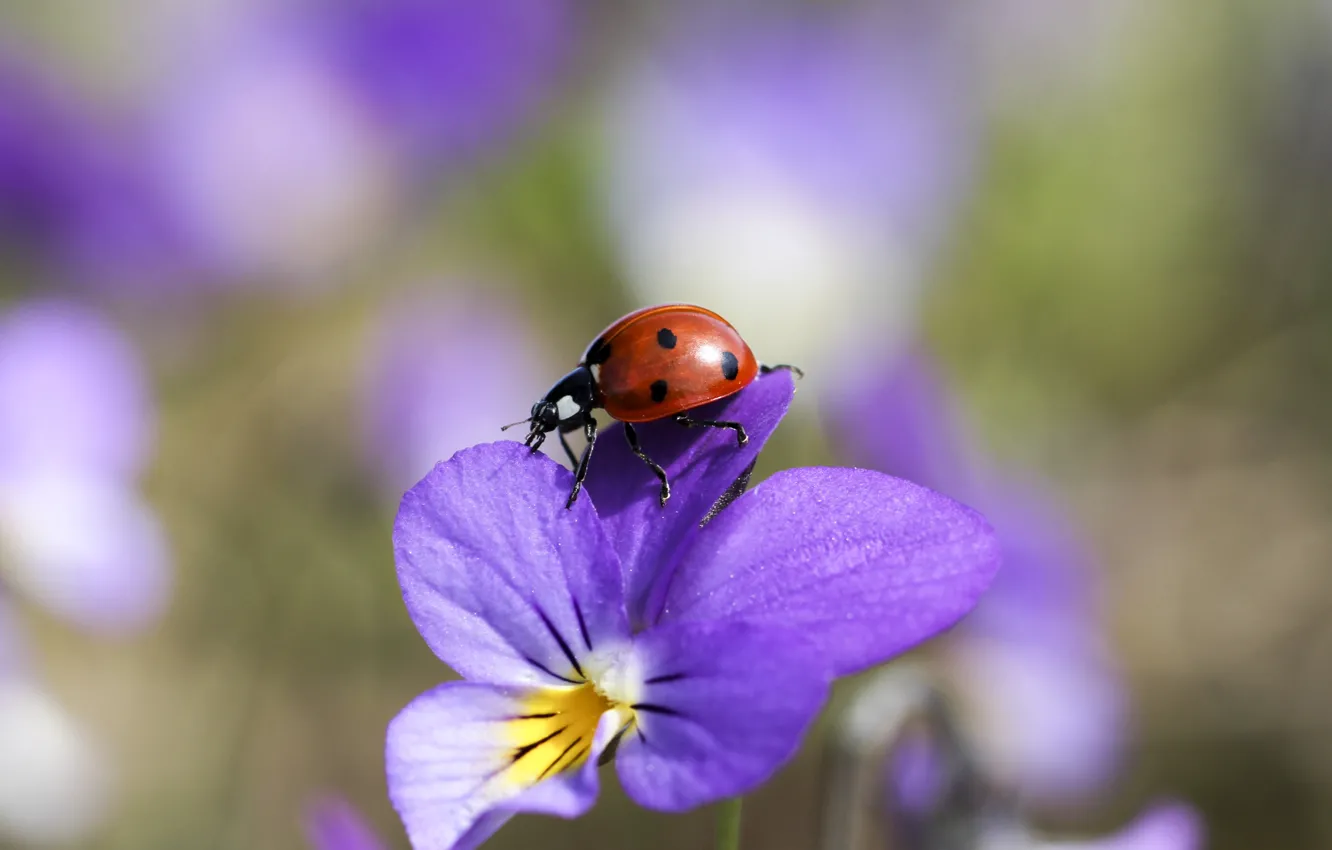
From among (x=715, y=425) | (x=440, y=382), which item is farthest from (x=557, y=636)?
(x=440, y=382)

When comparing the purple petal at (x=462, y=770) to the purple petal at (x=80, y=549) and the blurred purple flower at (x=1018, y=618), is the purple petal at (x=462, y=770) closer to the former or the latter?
the blurred purple flower at (x=1018, y=618)

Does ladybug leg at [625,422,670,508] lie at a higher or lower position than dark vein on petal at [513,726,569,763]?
higher

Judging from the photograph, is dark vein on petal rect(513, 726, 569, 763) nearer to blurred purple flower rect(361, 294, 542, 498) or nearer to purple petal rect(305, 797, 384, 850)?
purple petal rect(305, 797, 384, 850)

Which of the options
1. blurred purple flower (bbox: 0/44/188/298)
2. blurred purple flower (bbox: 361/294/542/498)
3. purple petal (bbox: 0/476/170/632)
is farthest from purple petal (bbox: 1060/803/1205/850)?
blurred purple flower (bbox: 0/44/188/298)

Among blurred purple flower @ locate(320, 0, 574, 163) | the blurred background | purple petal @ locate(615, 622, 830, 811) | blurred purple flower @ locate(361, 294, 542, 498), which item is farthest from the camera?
blurred purple flower @ locate(320, 0, 574, 163)

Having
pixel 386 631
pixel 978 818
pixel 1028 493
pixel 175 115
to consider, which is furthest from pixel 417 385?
pixel 978 818

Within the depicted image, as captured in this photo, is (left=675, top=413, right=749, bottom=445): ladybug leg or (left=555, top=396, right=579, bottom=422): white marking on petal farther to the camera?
(left=555, top=396, right=579, bottom=422): white marking on petal

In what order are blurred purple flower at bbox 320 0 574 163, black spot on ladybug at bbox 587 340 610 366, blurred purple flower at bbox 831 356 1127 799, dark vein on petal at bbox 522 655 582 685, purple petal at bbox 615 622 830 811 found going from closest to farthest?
purple petal at bbox 615 622 830 811, dark vein on petal at bbox 522 655 582 685, black spot on ladybug at bbox 587 340 610 366, blurred purple flower at bbox 831 356 1127 799, blurred purple flower at bbox 320 0 574 163

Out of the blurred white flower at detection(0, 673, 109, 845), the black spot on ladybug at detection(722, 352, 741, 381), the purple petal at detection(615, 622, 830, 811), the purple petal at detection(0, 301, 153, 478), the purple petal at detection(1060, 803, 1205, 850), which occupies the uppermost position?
the purple petal at detection(0, 301, 153, 478)
